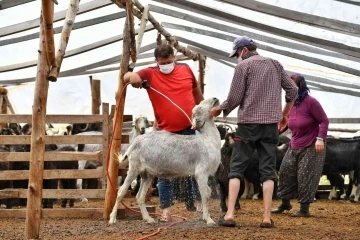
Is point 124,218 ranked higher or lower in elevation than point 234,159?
lower

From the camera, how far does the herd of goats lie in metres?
8.25

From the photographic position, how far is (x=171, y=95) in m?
8.66

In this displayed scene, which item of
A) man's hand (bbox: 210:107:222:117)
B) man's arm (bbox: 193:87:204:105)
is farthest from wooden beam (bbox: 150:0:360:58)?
man's hand (bbox: 210:107:222:117)

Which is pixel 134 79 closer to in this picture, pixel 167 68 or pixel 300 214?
pixel 167 68

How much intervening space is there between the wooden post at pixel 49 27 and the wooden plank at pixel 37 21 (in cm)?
516

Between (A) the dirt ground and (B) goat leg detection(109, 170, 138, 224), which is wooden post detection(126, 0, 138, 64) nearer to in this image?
(B) goat leg detection(109, 170, 138, 224)

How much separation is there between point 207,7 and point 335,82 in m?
4.97

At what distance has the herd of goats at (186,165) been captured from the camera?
27.1 ft

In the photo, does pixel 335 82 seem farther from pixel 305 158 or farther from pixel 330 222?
pixel 330 222

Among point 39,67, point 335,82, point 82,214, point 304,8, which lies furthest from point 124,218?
point 335,82

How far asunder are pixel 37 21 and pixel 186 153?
479 cm

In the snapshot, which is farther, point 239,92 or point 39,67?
point 239,92

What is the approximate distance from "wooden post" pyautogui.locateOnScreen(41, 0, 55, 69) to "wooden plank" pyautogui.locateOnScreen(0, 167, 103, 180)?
340 centimetres

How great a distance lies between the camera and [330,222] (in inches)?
366
